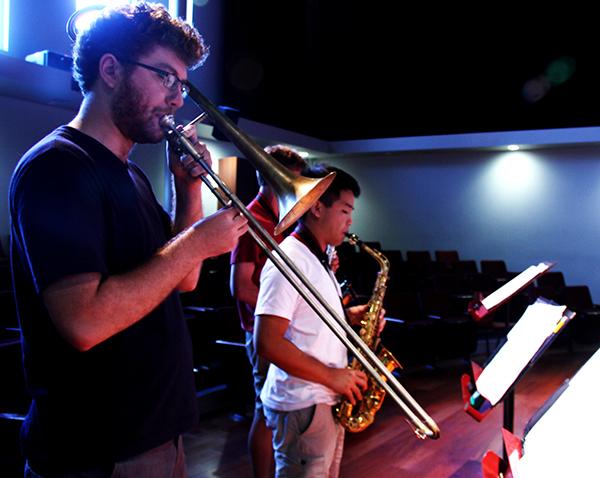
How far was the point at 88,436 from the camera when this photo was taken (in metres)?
1.17

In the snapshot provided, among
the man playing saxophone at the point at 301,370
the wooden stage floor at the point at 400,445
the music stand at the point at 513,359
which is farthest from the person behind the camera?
the wooden stage floor at the point at 400,445

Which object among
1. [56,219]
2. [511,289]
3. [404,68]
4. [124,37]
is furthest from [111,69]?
[404,68]

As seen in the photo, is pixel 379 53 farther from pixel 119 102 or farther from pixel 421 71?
pixel 119 102

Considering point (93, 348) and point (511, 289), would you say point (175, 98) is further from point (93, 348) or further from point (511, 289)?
point (511, 289)

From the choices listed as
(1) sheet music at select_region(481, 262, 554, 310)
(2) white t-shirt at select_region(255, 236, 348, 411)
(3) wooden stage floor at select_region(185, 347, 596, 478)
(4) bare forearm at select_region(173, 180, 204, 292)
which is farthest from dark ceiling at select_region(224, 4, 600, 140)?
(4) bare forearm at select_region(173, 180, 204, 292)

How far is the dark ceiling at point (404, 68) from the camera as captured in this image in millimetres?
9398

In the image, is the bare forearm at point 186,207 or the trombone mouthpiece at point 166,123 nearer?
the trombone mouthpiece at point 166,123

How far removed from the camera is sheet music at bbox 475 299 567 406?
1741mm

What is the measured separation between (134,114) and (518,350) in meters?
1.37

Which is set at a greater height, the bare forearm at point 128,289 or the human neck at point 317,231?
the bare forearm at point 128,289

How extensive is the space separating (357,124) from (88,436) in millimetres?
10553

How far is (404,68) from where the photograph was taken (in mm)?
10992

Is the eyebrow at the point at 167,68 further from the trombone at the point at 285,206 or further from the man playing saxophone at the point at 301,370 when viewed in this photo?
the man playing saxophone at the point at 301,370

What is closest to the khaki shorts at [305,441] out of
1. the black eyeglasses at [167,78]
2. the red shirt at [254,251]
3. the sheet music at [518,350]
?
the sheet music at [518,350]
